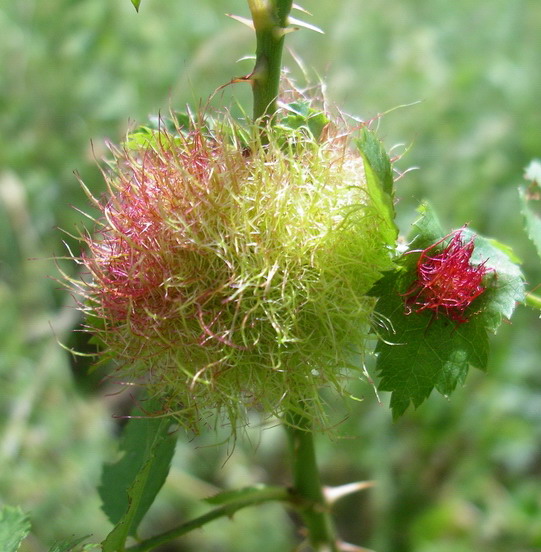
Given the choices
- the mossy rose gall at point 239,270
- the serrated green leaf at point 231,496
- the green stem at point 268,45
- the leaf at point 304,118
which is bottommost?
the serrated green leaf at point 231,496

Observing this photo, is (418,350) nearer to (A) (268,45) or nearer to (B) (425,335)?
(B) (425,335)

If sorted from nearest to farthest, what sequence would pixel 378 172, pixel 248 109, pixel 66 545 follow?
pixel 378 172, pixel 66 545, pixel 248 109

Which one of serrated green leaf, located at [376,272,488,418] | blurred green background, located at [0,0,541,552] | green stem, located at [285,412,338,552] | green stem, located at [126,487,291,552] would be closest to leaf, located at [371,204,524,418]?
serrated green leaf, located at [376,272,488,418]

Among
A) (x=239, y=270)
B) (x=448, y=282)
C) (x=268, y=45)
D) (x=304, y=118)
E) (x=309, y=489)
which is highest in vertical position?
(x=268, y=45)

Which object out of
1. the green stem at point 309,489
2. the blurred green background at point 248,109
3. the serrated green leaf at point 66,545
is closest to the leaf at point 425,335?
the green stem at point 309,489

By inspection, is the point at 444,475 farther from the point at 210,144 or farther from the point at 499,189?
the point at 210,144

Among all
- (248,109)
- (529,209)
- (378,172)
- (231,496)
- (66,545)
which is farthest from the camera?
(248,109)

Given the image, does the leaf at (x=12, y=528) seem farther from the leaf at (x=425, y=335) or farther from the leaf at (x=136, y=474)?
the leaf at (x=425, y=335)

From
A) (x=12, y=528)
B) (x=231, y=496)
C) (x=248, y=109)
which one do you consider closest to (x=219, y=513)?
(x=231, y=496)
